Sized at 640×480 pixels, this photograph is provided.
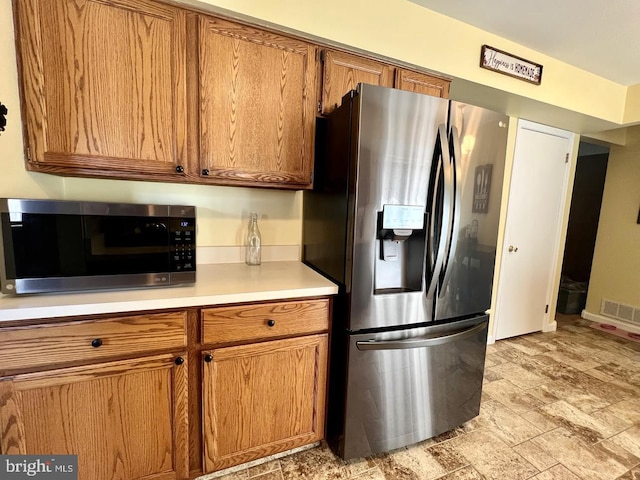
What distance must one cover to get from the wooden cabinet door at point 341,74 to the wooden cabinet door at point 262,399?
125 cm

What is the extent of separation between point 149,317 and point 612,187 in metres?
4.87

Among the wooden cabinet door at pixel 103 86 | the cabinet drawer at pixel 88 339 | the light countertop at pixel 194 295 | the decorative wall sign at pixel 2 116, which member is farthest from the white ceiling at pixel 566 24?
the cabinet drawer at pixel 88 339

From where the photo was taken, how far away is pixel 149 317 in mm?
1131

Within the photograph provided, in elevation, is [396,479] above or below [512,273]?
below

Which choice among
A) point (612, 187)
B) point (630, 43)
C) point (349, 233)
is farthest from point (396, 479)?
point (612, 187)

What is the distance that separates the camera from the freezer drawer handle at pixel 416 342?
1.38 metres

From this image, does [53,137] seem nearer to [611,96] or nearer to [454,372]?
[454,372]

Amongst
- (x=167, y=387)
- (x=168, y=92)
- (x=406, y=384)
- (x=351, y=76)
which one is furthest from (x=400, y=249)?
(x=168, y=92)

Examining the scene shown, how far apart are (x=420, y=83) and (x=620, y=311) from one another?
12.4ft

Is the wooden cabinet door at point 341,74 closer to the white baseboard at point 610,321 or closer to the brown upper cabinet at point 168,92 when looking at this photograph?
the brown upper cabinet at point 168,92

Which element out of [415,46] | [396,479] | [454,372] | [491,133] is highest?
[415,46]

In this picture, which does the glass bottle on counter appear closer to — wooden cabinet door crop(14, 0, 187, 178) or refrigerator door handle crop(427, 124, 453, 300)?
wooden cabinet door crop(14, 0, 187, 178)

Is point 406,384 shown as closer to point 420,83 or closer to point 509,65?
point 420,83

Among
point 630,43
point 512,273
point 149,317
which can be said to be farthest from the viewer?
point 512,273
